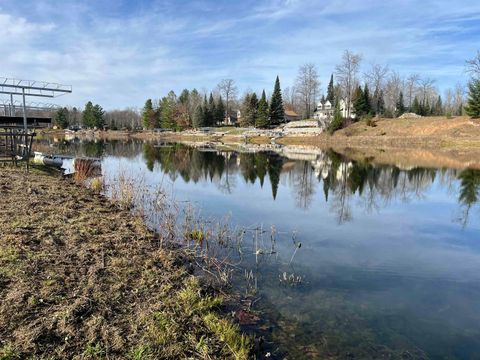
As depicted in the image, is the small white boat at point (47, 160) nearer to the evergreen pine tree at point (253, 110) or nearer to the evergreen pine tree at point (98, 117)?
the evergreen pine tree at point (253, 110)

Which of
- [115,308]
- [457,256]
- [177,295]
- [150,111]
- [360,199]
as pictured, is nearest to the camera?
[115,308]

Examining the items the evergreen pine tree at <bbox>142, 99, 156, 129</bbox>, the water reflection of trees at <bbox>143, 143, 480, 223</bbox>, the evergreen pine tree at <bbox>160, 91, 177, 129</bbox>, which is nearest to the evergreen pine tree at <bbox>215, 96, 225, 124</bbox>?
the evergreen pine tree at <bbox>160, 91, 177, 129</bbox>

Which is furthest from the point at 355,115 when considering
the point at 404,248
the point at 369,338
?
the point at 369,338

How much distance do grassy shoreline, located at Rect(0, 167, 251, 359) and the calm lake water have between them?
122 cm

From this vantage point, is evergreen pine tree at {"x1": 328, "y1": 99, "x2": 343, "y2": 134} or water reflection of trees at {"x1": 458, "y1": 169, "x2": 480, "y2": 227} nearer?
water reflection of trees at {"x1": 458, "y1": 169, "x2": 480, "y2": 227}

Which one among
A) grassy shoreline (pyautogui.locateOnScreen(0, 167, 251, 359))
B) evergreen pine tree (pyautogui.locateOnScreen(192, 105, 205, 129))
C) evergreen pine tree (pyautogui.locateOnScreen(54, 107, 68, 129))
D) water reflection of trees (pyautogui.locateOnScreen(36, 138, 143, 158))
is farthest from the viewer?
evergreen pine tree (pyautogui.locateOnScreen(54, 107, 68, 129))

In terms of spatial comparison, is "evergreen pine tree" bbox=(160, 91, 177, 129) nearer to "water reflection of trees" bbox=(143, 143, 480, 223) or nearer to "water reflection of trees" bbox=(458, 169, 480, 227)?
"water reflection of trees" bbox=(143, 143, 480, 223)

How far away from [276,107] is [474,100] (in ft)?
122

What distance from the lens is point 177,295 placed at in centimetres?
607

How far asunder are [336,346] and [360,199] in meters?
12.5

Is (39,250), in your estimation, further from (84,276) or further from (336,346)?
(336,346)

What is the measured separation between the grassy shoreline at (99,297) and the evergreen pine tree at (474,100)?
56413 mm

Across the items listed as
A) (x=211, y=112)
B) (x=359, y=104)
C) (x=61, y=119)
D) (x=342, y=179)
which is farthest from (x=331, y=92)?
(x=61, y=119)

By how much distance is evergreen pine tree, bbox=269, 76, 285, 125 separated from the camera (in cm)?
7644
